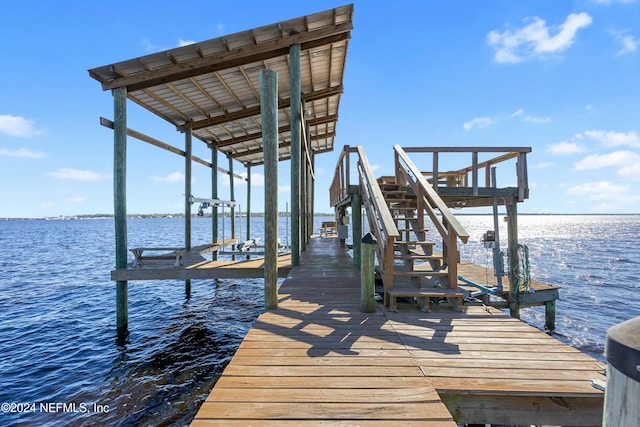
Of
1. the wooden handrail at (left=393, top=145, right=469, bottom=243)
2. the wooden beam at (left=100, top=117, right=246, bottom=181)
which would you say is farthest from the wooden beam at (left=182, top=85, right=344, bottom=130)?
the wooden handrail at (left=393, top=145, right=469, bottom=243)

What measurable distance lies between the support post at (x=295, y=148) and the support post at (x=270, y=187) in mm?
3386

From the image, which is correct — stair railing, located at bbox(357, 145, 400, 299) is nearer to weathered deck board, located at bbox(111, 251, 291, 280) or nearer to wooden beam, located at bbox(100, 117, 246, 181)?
weathered deck board, located at bbox(111, 251, 291, 280)

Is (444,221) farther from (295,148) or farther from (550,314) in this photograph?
(550,314)

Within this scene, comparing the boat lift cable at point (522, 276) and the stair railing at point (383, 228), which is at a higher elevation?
the stair railing at point (383, 228)

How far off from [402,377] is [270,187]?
3.36 m

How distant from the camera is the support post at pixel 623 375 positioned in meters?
1.14

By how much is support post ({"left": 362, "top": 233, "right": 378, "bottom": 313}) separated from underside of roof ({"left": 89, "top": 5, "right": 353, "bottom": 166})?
6.33 metres

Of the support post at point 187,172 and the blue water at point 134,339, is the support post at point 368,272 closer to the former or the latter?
the blue water at point 134,339

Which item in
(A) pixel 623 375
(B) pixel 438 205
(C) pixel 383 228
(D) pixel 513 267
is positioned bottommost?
(D) pixel 513 267

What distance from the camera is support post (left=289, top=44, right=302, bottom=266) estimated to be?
8703 mm

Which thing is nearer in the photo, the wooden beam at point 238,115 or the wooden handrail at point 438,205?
the wooden handrail at point 438,205

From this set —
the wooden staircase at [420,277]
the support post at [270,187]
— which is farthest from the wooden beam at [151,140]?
the wooden staircase at [420,277]

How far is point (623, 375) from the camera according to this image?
3.86 ft

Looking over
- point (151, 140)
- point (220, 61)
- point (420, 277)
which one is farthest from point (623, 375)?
point (151, 140)
